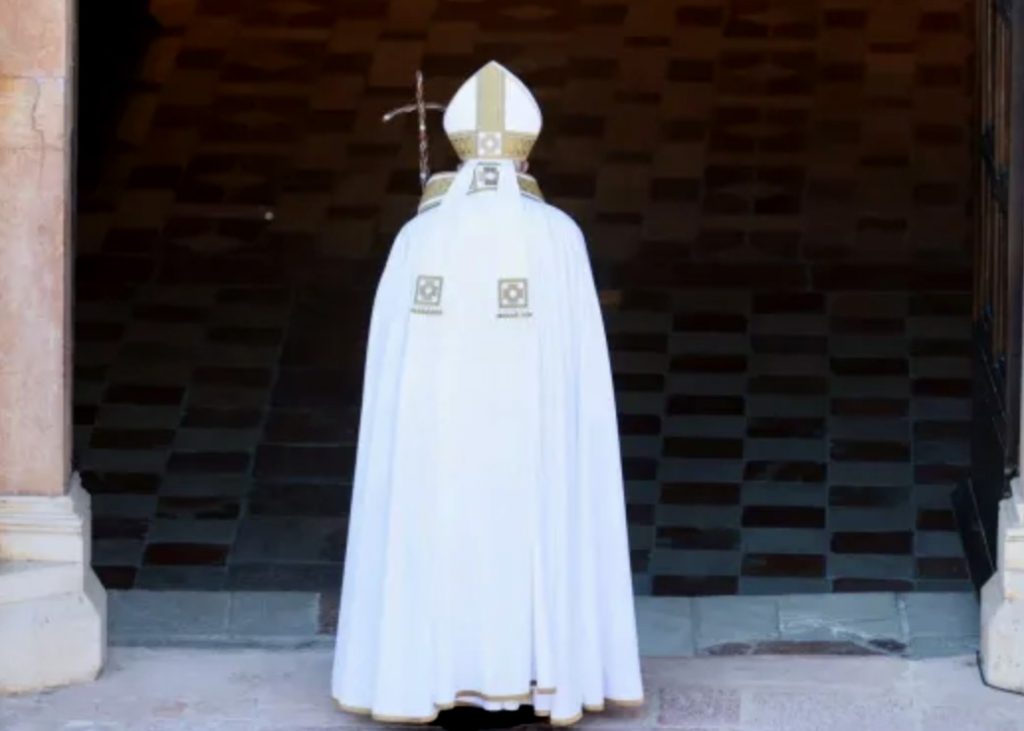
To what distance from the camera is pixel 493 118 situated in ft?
25.0

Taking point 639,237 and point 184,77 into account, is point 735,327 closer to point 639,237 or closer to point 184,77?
point 639,237

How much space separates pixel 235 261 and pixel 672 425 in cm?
226

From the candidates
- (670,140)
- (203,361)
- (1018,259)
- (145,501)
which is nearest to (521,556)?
(1018,259)

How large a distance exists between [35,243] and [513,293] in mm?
1364

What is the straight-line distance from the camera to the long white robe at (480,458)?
25.1 feet

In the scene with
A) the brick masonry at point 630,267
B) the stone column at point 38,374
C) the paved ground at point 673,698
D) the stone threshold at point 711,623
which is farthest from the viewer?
the brick masonry at point 630,267

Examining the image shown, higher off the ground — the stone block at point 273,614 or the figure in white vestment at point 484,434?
the figure in white vestment at point 484,434

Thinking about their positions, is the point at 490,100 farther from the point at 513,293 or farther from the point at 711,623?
the point at 711,623

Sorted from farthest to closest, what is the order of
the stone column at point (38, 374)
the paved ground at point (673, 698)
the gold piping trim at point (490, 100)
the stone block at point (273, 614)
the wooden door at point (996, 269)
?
the stone block at point (273, 614) < the wooden door at point (996, 269) < the stone column at point (38, 374) < the paved ground at point (673, 698) < the gold piping trim at point (490, 100)

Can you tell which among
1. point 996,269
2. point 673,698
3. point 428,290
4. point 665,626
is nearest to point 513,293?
point 428,290

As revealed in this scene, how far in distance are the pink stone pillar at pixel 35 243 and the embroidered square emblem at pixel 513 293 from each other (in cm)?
127

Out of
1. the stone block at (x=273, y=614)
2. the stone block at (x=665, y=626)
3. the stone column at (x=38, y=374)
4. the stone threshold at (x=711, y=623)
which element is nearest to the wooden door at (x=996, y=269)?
the stone threshold at (x=711, y=623)

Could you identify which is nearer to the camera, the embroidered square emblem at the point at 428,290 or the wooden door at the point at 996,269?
the embroidered square emblem at the point at 428,290

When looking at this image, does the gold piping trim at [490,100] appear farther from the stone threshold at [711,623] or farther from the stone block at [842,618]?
the stone block at [842,618]
